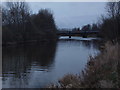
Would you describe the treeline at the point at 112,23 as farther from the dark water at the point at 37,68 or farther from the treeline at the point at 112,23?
the dark water at the point at 37,68

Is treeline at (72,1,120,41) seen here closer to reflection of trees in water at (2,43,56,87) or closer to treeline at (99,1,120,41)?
treeline at (99,1,120,41)

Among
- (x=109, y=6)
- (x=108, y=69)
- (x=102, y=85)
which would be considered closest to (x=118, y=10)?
(x=109, y=6)

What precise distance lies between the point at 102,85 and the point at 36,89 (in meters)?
3.96

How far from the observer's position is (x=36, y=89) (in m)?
10.5

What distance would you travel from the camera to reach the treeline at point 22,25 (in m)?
48.3

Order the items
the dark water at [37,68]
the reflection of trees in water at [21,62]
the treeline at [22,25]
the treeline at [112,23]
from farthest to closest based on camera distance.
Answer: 1. the treeline at [22,25]
2. the treeline at [112,23]
3. the reflection of trees in water at [21,62]
4. the dark water at [37,68]

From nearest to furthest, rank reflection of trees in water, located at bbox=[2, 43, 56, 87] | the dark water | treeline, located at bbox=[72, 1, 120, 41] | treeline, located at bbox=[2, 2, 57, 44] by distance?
the dark water
reflection of trees in water, located at bbox=[2, 43, 56, 87]
treeline, located at bbox=[72, 1, 120, 41]
treeline, located at bbox=[2, 2, 57, 44]

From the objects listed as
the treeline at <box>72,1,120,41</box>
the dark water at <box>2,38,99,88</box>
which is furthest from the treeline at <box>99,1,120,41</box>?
the dark water at <box>2,38,99,88</box>

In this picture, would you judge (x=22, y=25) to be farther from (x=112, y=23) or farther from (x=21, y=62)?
(x=21, y=62)

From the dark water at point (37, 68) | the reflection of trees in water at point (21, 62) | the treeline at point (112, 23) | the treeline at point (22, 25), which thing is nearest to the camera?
the dark water at point (37, 68)

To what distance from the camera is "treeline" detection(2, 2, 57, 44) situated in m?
48.3

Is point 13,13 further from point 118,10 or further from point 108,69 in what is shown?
point 108,69

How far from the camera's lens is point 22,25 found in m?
55.8

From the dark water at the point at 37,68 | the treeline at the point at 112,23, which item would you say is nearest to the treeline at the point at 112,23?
the treeline at the point at 112,23
